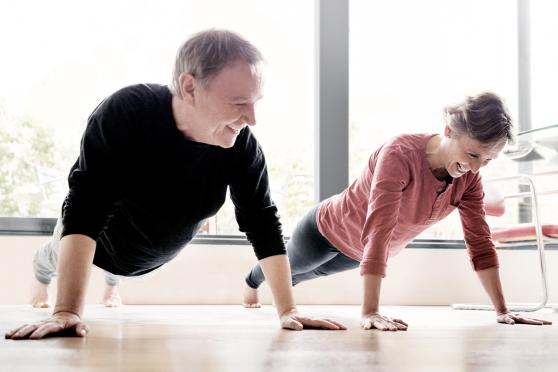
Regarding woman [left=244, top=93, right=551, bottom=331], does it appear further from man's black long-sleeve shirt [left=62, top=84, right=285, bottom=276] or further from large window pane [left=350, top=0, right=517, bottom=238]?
large window pane [left=350, top=0, right=517, bottom=238]

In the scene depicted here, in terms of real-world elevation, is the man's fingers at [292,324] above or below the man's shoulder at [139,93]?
below

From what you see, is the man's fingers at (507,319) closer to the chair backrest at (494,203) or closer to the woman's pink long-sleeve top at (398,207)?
the woman's pink long-sleeve top at (398,207)

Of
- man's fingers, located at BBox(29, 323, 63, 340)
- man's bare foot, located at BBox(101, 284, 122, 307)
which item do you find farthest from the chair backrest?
man's fingers, located at BBox(29, 323, 63, 340)

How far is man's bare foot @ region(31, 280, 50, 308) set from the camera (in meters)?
2.80

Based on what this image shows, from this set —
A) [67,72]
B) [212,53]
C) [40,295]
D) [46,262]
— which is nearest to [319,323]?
[212,53]

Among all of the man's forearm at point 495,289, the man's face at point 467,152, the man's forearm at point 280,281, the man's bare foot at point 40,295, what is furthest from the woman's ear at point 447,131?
the man's bare foot at point 40,295

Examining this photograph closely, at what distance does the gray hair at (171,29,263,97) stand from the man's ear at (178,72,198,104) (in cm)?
1

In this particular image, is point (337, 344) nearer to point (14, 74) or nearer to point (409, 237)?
point (409, 237)

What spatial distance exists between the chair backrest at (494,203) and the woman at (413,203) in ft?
3.23

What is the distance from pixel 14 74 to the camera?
4.04 metres

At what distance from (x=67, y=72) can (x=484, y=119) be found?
2654 millimetres

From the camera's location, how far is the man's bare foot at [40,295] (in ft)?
9.20

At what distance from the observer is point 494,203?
3.49 m

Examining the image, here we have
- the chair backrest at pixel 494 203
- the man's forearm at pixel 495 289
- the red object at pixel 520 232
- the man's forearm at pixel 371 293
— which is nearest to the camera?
the man's forearm at pixel 371 293
